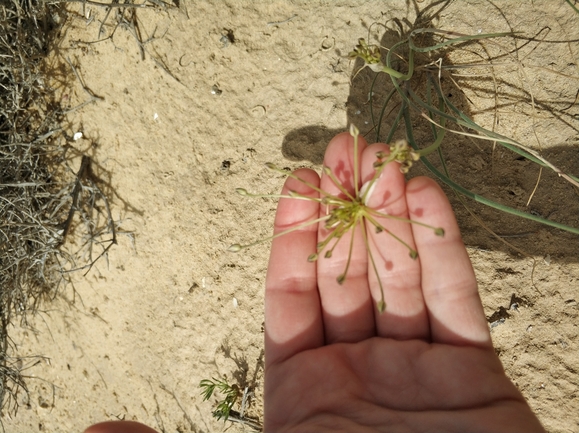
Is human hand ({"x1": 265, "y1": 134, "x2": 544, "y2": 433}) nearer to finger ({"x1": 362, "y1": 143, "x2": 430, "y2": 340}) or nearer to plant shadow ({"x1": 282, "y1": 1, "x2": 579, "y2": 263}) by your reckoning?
finger ({"x1": 362, "y1": 143, "x2": 430, "y2": 340})

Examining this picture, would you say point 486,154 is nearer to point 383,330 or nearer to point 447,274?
point 447,274

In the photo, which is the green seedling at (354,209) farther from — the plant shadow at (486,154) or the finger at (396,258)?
the plant shadow at (486,154)

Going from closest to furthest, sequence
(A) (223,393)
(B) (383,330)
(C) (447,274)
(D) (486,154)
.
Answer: (C) (447,274), (B) (383,330), (D) (486,154), (A) (223,393)

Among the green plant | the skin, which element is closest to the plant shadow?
the green plant

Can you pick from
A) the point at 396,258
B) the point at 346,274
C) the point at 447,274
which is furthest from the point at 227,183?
the point at 447,274

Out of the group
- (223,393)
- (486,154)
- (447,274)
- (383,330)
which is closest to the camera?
(447,274)

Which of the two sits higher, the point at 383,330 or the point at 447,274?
the point at 447,274

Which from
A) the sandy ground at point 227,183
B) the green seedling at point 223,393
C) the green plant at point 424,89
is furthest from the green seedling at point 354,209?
the green seedling at point 223,393
